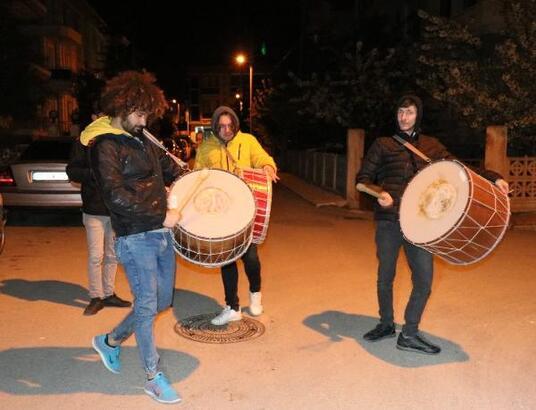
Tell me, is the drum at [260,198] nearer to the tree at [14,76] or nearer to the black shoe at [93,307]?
the black shoe at [93,307]

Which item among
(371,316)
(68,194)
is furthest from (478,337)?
(68,194)

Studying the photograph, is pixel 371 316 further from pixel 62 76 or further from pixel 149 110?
pixel 62 76

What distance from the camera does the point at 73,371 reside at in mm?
4266

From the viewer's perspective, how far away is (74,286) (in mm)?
6582

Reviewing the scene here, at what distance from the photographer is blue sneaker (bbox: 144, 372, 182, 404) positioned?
3758 mm

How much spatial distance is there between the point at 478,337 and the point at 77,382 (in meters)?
3.22

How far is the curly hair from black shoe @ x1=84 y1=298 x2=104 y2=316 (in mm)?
2478

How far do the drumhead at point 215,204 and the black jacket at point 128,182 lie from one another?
374 millimetres

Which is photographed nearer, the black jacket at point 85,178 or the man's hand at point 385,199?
the man's hand at point 385,199

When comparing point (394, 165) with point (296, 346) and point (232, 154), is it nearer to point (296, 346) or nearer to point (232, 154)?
point (232, 154)

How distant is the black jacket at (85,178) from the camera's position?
5.32 meters

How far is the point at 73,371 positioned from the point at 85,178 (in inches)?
70.4

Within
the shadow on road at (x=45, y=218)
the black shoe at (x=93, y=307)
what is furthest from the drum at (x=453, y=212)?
the shadow on road at (x=45, y=218)

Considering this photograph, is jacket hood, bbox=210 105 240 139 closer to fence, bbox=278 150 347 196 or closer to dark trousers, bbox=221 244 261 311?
dark trousers, bbox=221 244 261 311
